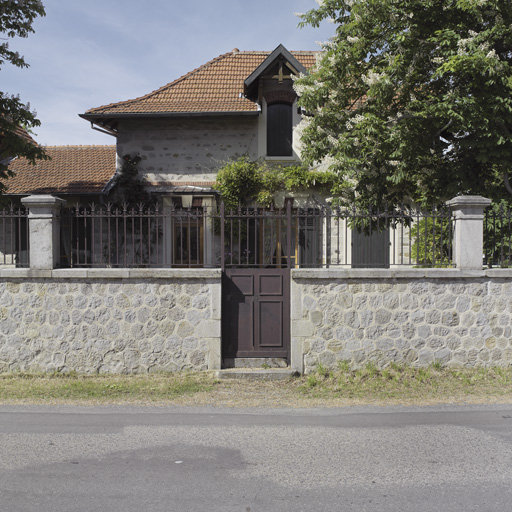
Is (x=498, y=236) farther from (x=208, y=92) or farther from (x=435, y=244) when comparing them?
(x=208, y=92)

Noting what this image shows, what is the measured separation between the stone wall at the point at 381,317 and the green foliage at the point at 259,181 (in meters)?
6.88

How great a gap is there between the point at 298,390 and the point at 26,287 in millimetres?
4161

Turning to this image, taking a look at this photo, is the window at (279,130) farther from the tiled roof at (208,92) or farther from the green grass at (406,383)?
the green grass at (406,383)

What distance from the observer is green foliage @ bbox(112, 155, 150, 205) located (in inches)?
575

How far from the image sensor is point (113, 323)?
24.7 feet

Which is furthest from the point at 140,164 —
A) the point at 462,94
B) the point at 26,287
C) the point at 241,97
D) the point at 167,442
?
the point at 167,442

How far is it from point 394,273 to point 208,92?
33.5 ft

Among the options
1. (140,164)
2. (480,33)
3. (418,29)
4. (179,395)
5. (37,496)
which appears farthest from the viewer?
(140,164)

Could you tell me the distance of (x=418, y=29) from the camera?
877 centimetres

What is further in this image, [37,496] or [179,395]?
[179,395]

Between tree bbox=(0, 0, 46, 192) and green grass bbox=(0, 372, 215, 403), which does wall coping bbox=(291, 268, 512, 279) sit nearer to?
green grass bbox=(0, 372, 215, 403)

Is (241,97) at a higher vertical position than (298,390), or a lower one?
higher

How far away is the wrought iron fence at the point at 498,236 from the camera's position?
25.6 feet

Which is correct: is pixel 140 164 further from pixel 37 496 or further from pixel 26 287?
pixel 37 496
